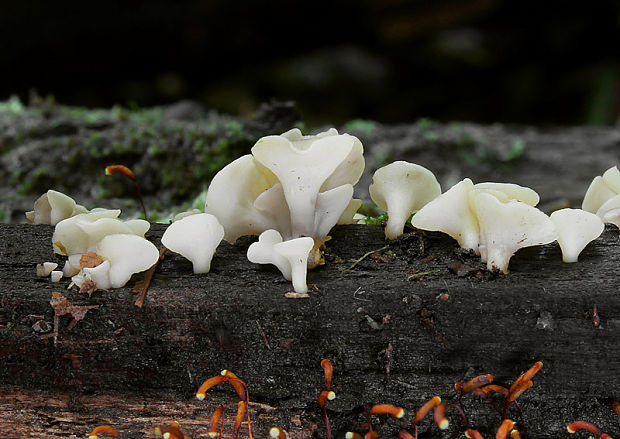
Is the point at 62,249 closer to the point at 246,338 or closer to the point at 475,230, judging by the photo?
the point at 246,338

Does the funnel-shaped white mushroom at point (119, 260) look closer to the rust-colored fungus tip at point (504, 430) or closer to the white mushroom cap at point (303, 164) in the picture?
the white mushroom cap at point (303, 164)

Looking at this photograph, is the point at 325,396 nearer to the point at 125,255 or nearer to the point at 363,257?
the point at 363,257

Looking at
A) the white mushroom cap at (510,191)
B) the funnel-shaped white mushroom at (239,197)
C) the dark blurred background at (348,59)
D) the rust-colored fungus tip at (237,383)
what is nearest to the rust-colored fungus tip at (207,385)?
the rust-colored fungus tip at (237,383)

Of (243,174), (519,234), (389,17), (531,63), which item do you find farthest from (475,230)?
(531,63)

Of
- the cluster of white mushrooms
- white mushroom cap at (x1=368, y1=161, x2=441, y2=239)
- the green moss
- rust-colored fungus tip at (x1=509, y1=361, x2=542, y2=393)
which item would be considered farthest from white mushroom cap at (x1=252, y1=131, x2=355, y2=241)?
the green moss

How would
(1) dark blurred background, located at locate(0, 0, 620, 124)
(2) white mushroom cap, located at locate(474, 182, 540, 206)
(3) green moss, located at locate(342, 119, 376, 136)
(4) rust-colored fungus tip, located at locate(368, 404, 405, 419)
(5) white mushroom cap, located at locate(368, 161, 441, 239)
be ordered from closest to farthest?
(4) rust-colored fungus tip, located at locate(368, 404, 405, 419)
(2) white mushroom cap, located at locate(474, 182, 540, 206)
(5) white mushroom cap, located at locate(368, 161, 441, 239)
(3) green moss, located at locate(342, 119, 376, 136)
(1) dark blurred background, located at locate(0, 0, 620, 124)

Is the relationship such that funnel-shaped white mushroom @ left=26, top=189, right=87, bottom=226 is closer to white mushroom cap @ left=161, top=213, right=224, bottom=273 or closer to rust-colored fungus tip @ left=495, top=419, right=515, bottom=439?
white mushroom cap @ left=161, top=213, right=224, bottom=273
